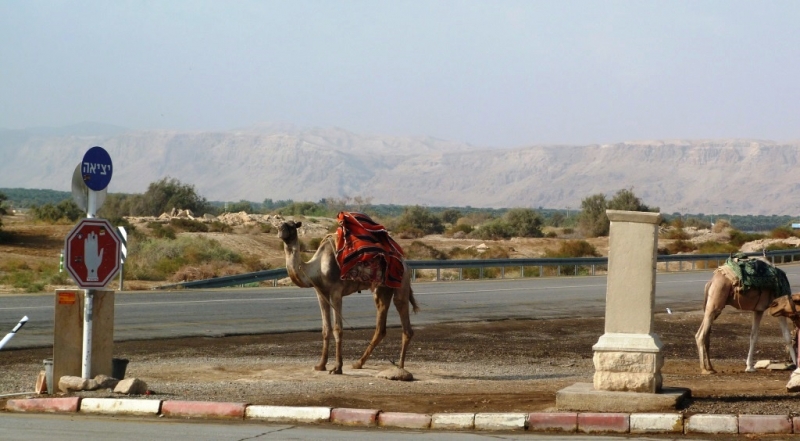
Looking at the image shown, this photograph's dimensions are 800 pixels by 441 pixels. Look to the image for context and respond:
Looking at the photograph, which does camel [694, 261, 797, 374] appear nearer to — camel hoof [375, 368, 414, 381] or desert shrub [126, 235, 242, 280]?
camel hoof [375, 368, 414, 381]

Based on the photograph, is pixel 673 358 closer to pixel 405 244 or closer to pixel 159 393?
pixel 159 393

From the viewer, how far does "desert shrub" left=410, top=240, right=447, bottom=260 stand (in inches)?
2231

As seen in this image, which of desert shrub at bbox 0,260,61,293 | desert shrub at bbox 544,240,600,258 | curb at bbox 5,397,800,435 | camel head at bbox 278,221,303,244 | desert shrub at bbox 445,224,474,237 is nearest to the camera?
curb at bbox 5,397,800,435

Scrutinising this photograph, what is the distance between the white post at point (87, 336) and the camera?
43.1 feet

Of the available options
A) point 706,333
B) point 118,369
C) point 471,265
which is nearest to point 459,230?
point 471,265

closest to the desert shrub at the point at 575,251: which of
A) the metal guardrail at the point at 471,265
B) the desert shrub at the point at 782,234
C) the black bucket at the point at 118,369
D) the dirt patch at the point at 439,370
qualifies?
the metal guardrail at the point at 471,265

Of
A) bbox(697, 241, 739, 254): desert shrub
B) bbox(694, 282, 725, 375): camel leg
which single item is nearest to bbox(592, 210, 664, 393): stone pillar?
bbox(694, 282, 725, 375): camel leg

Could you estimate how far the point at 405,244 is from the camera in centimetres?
6128

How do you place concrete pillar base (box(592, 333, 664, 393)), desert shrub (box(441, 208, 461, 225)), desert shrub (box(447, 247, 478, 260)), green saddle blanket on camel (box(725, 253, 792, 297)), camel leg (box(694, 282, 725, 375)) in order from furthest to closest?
desert shrub (box(441, 208, 461, 225)), desert shrub (box(447, 247, 478, 260)), green saddle blanket on camel (box(725, 253, 792, 297)), camel leg (box(694, 282, 725, 375)), concrete pillar base (box(592, 333, 664, 393))

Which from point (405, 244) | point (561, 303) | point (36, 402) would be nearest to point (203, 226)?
point (405, 244)

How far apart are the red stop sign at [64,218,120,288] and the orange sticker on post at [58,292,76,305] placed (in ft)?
1.50

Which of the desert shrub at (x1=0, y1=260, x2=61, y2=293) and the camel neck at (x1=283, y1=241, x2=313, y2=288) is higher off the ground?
the camel neck at (x1=283, y1=241, x2=313, y2=288)

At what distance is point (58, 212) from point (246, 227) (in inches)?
508

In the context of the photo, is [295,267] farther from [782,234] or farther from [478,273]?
[782,234]
